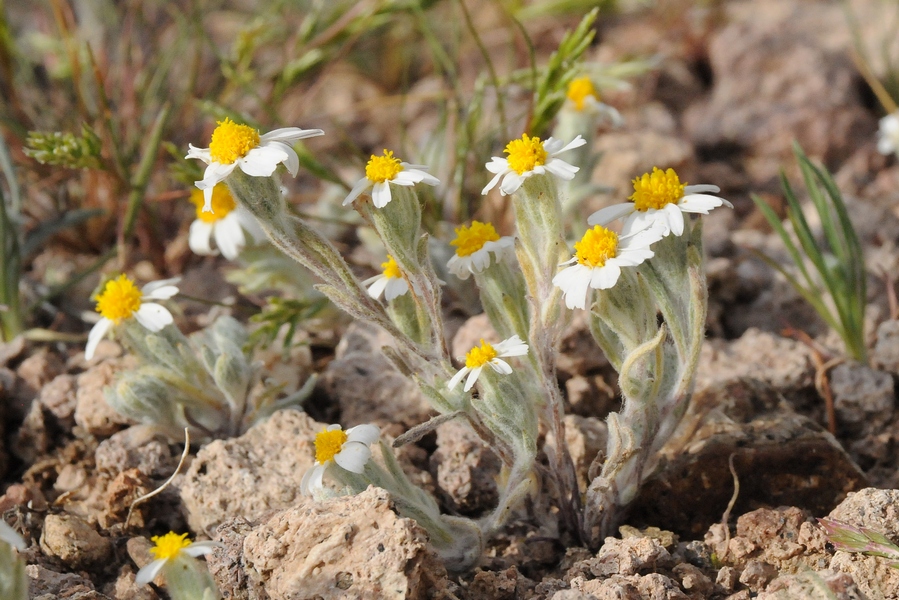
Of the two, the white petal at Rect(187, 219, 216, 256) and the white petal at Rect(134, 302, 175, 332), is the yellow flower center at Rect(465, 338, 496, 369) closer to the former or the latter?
the white petal at Rect(134, 302, 175, 332)

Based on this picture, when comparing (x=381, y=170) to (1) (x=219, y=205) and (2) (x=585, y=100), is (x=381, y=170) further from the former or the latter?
(2) (x=585, y=100)

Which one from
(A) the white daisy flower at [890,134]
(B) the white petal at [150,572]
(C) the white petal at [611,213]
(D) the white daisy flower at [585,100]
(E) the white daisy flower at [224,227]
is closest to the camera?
(B) the white petal at [150,572]

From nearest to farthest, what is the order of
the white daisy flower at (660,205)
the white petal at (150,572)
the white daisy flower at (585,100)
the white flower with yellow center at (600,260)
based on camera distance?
the white petal at (150,572) < the white flower with yellow center at (600,260) < the white daisy flower at (660,205) < the white daisy flower at (585,100)

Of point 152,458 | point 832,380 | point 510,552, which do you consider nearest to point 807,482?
point 832,380

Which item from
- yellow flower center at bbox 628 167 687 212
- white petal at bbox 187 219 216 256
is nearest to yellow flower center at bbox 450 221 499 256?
yellow flower center at bbox 628 167 687 212

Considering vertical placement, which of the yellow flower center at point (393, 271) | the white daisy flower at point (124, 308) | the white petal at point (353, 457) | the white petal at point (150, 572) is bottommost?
the white petal at point (150, 572)

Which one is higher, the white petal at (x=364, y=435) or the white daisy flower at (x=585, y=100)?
the white daisy flower at (x=585, y=100)

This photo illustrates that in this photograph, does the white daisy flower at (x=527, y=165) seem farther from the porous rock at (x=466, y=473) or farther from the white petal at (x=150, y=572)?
the white petal at (x=150, y=572)

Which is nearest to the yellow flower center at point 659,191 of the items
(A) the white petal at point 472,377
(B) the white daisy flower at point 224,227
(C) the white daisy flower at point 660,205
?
(C) the white daisy flower at point 660,205
